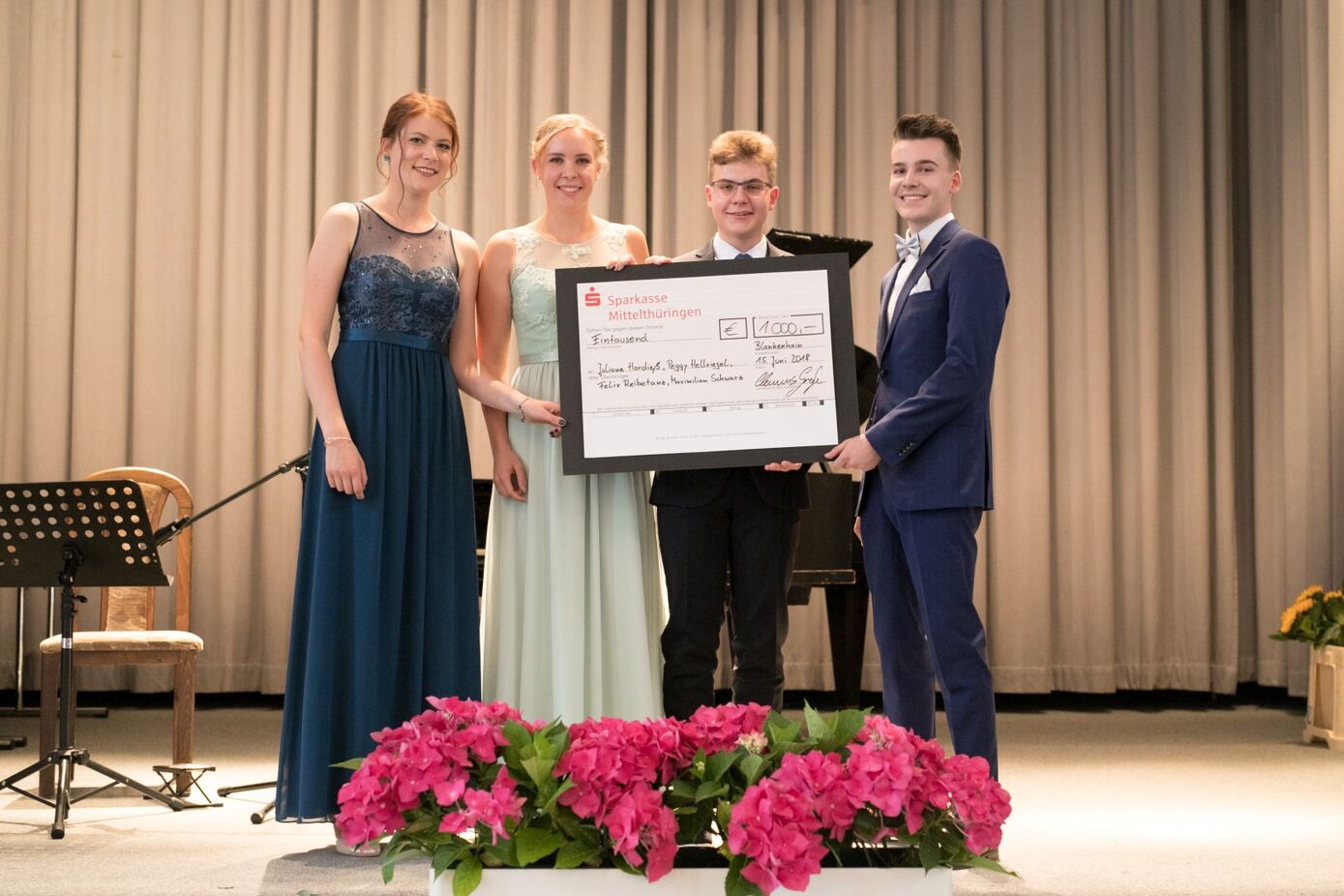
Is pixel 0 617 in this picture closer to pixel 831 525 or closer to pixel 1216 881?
pixel 831 525

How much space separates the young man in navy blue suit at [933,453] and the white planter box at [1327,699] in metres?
2.71

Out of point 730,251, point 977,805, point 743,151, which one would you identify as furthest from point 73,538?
point 977,805

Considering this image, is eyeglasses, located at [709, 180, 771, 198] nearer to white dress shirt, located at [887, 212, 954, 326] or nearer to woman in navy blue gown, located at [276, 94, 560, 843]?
white dress shirt, located at [887, 212, 954, 326]

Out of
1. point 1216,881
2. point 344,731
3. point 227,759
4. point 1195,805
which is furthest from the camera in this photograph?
point 227,759

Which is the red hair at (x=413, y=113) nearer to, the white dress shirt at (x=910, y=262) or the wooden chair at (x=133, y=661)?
the white dress shirt at (x=910, y=262)

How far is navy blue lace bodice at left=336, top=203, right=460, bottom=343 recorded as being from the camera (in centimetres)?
306

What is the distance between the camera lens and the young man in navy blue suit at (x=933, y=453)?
110 inches

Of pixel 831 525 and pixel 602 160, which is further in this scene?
pixel 831 525

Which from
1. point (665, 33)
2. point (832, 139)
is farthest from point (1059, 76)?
point (665, 33)

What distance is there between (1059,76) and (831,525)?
3.03 m

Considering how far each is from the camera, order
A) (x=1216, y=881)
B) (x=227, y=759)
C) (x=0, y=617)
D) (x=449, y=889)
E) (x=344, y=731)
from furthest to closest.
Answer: (x=0, y=617) → (x=227, y=759) → (x=344, y=731) → (x=1216, y=881) → (x=449, y=889)

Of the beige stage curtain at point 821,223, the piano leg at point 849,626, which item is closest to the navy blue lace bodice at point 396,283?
the piano leg at point 849,626

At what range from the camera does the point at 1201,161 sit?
21.0ft

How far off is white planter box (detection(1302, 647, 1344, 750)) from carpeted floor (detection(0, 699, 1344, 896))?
0.28ft
